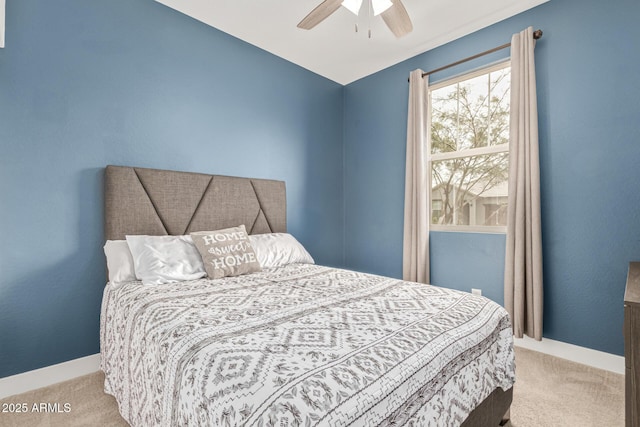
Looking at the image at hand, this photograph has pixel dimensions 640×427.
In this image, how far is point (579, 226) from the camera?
7.39 ft

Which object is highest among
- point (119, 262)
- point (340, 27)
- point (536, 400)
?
point (340, 27)

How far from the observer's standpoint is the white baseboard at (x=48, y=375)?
72.9 inches

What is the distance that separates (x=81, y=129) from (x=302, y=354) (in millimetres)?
2143

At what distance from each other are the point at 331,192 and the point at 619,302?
8.72ft

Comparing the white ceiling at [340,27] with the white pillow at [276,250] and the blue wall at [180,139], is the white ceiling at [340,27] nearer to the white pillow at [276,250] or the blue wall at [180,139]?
the blue wall at [180,139]

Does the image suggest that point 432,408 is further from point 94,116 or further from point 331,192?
point 331,192

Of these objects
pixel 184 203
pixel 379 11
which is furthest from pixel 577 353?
pixel 184 203

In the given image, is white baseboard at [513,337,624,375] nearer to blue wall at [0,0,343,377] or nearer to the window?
the window

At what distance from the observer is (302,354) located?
95 centimetres

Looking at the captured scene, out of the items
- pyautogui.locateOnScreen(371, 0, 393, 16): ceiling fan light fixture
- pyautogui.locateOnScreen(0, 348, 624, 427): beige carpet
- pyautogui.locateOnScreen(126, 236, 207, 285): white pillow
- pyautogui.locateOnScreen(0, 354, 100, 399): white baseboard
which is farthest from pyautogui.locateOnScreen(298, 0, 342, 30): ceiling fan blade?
pyautogui.locateOnScreen(0, 354, 100, 399): white baseboard

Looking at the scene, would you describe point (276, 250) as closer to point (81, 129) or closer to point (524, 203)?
Answer: point (81, 129)

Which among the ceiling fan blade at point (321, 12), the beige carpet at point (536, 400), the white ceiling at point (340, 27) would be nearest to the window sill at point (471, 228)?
the beige carpet at point (536, 400)

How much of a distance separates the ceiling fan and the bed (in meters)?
1.70

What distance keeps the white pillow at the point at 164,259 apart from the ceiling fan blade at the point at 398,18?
204cm
